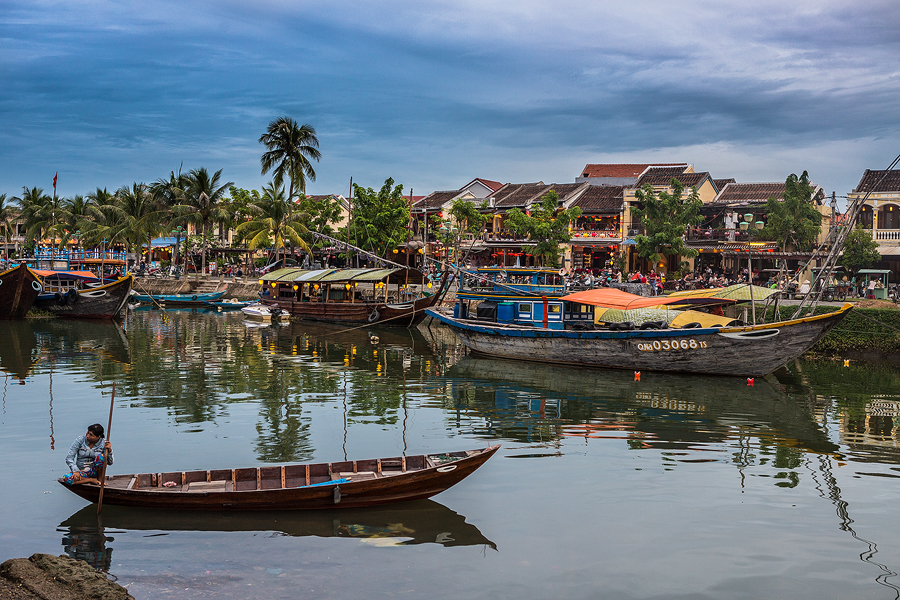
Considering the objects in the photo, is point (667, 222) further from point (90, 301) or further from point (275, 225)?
point (90, 301)

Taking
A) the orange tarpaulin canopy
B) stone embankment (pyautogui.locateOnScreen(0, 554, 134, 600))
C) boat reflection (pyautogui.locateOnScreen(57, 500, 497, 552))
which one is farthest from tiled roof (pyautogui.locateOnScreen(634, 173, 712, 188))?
stone embankment (pyautogui.locateOnScreen(0, 554, 134, 600))

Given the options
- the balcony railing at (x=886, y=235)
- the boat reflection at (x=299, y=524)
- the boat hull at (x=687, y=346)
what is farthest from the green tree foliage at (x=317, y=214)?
the boat reflection at (x=299, y=524)

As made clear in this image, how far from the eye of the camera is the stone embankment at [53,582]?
740 centimetres

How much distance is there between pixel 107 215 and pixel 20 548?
5200 centimetres

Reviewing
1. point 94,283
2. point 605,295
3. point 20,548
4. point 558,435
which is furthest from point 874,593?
point 94,283

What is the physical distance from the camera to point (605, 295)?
1017 inches

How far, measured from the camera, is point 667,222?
4156 centimetres

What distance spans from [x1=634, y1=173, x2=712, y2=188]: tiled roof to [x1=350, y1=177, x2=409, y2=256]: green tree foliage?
16750 mm

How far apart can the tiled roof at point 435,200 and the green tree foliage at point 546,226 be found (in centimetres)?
1484

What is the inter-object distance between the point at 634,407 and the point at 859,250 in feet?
82.5

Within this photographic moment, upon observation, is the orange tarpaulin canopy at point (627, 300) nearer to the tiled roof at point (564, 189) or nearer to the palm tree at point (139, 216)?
the tiled roof at point (564, 189)

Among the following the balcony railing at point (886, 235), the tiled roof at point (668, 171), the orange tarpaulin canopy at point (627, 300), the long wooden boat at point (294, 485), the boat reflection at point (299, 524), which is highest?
the tiled roof at point (668, 171)

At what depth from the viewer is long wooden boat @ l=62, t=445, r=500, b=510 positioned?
9.98 meters

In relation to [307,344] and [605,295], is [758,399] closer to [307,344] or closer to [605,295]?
[605,295]
